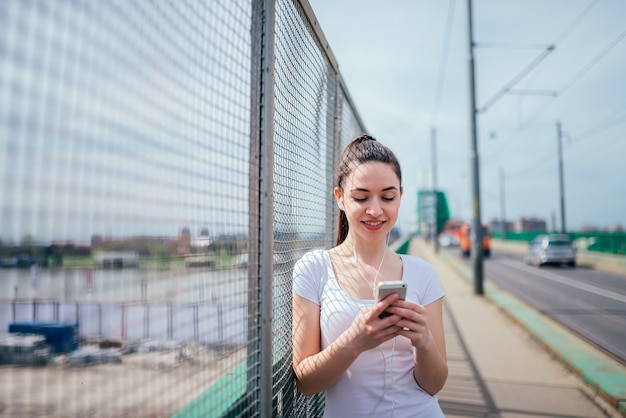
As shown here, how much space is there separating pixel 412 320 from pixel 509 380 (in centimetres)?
407

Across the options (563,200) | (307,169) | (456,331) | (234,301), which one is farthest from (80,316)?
(563,200)

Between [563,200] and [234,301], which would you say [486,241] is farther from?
[234,301]

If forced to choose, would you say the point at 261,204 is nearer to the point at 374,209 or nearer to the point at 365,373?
the point at 374,209

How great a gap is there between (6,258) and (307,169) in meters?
1.97

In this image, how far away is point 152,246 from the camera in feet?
3.58

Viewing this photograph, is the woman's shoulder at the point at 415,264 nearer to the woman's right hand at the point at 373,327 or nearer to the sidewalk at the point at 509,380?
the woman's right hand at the point at 373,327

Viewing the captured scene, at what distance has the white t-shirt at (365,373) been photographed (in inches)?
69.9

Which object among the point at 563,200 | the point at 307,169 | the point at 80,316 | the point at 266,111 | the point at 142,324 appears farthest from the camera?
the point at 563,200

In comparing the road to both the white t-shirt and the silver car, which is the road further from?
the white t-shirt

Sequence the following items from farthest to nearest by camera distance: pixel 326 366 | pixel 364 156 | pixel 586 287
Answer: pixel 586 287 → pixel 364 156 → pixel 326 366

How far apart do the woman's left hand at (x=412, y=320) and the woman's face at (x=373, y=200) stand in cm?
41

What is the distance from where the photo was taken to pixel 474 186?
12922 millimetres

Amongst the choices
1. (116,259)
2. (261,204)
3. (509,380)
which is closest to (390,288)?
(261,204)

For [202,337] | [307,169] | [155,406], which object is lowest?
[155,406]
